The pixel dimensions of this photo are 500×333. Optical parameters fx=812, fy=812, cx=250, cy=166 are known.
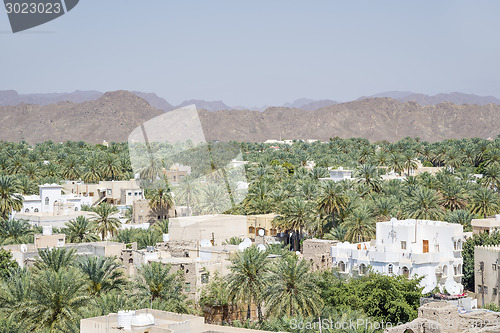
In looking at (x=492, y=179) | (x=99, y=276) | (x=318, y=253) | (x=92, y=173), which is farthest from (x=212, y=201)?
(x=92, y=173)

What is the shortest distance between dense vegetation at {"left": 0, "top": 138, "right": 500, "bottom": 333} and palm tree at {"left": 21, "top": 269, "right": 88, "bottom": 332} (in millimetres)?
33

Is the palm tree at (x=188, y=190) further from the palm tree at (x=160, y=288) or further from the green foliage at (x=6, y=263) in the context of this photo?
the palm tree at (x=160, y=288)

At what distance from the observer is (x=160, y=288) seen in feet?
92.6

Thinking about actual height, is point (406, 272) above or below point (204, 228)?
below

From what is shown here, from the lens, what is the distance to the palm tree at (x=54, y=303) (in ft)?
80.9

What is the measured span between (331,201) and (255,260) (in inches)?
658

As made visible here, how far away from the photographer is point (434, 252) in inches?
1328

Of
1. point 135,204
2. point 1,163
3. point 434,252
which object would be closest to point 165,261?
point 434,252

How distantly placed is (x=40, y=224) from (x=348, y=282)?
25564 millimetres

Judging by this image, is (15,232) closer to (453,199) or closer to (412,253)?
(412,253)

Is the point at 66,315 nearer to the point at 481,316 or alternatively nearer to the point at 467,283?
the point at 481,316

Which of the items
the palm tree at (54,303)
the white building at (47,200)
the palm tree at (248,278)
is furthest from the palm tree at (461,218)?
the white building at (47,200)

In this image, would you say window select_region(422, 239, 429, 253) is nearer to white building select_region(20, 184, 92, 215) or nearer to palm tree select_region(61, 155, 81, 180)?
white building select_region(20, 184, 92, 215)

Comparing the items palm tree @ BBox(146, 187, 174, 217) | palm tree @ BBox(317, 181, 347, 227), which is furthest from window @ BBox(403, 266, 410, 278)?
palm tree @ BBox(146, 187, 174, 217)
